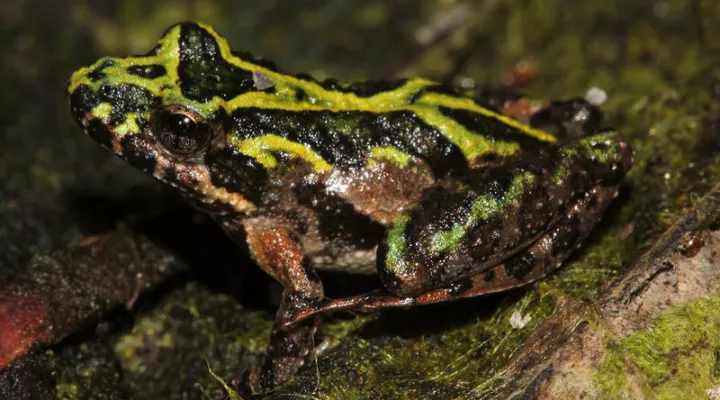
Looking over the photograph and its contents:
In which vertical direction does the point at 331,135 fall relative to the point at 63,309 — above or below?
above

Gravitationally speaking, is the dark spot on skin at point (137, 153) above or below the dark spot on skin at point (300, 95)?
below

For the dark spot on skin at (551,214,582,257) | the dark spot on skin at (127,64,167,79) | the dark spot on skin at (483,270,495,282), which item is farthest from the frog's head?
the dark spot on skin at (551,214,582,257)

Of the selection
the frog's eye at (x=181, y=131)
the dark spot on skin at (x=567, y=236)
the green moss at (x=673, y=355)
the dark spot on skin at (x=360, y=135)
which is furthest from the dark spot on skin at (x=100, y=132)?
the green moss at (x=673, y=355)

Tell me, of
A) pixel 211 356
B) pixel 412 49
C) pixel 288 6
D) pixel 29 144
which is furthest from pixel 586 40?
pixel 29 144

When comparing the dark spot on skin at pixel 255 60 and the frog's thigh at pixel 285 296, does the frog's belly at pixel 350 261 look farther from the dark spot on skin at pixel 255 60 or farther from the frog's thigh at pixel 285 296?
the dark spot on skin at pixel 255 60

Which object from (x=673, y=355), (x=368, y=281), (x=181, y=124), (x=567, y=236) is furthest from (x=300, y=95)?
(x=673, y=355)

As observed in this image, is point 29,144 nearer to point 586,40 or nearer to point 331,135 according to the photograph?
point 331,135

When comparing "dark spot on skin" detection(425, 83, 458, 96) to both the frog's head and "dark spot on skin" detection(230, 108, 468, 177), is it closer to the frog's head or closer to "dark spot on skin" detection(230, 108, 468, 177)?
"dark spot on skin" detection(230, 108, 468, 177)
